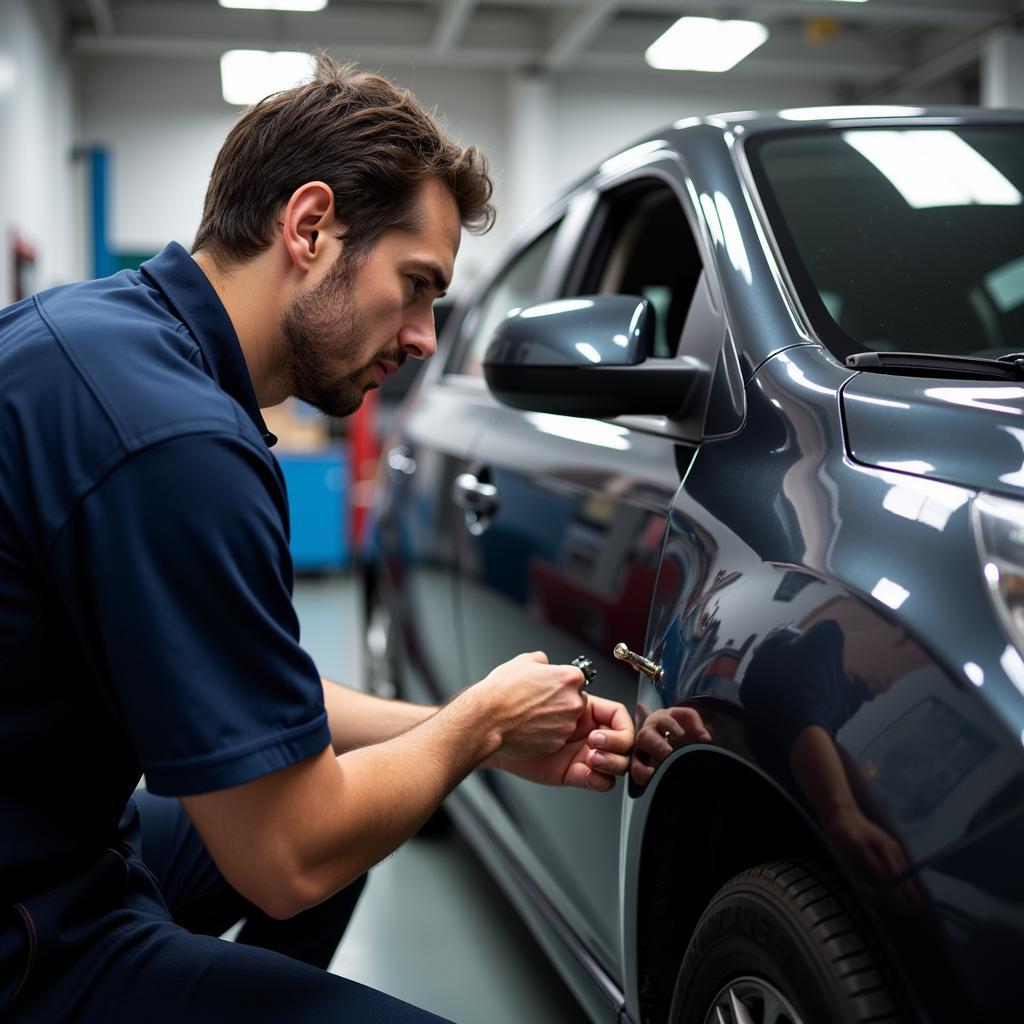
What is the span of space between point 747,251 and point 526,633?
0.62m

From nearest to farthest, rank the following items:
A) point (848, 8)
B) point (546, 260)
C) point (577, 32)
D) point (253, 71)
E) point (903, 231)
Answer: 1. point (903, 231)
2. point (546, 260)
3. point (848, 8)
4. point (577, 32)
5. point (253, 71)

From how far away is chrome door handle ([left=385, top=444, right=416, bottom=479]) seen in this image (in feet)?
8.17

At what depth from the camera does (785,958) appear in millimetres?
893

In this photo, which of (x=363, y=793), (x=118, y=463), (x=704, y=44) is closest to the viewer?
(x=118, y=463)

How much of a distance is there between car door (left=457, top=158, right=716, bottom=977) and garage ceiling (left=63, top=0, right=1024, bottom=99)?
6804mm

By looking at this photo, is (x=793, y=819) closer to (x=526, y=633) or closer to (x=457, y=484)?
(x=526, y=633)

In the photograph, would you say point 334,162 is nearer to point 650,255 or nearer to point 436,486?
point 650,255

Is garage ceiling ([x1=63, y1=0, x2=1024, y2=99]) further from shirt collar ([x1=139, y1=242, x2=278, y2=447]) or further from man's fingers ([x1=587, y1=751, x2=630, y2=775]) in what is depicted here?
man's fingers ([x1=587, y1=751, x2=630, y2=775])

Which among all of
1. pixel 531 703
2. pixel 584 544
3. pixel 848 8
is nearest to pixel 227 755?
pixel 531 703

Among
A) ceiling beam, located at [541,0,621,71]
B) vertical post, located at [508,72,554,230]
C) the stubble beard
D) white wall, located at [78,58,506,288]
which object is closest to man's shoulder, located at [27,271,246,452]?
the stubble beard

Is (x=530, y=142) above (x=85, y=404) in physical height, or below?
above

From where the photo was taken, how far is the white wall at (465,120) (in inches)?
376

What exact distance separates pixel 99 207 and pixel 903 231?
872cm

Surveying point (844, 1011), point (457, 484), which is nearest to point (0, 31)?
point (457, 484)
